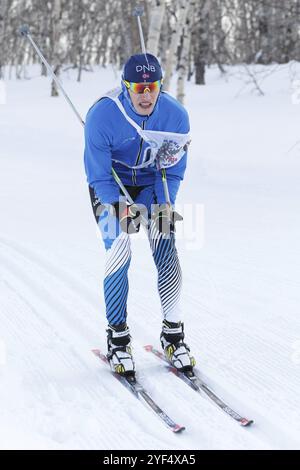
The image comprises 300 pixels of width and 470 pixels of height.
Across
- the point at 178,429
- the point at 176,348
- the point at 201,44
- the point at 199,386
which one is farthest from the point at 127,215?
the point at 201,44

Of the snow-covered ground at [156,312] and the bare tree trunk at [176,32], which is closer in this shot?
the snow-covered ground at [156,312]

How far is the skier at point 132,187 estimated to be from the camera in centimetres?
369

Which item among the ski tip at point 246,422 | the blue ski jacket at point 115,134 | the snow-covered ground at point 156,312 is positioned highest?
the blue ski jacket at point 115,134

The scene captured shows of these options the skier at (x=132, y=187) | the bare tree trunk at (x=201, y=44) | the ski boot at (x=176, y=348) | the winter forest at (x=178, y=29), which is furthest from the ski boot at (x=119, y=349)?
the bare tree trunk at (x=201, y=44)

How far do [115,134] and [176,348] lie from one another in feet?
4.46

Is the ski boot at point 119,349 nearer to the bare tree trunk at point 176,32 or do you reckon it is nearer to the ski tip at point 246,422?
the ski tip at point 246,422

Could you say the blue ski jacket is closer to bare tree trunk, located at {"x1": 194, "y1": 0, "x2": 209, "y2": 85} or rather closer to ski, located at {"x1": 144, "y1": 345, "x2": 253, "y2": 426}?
ski, located at {"x1": 144, "y1": 345, "x2": 253, "y2": 426}

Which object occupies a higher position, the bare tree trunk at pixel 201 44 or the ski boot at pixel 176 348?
the bare tree trunk at pixel 201 44

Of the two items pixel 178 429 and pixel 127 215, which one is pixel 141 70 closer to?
pixel 127 215

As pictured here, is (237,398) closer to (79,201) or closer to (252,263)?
(252,263)

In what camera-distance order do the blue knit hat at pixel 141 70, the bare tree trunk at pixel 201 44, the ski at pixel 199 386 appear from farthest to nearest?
the bare tree trunk at pixel 201 44, the blue knit hat at pixel 141 70, the ski at pixel 199 386

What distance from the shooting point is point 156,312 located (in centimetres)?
510

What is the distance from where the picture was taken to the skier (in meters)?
3.69
